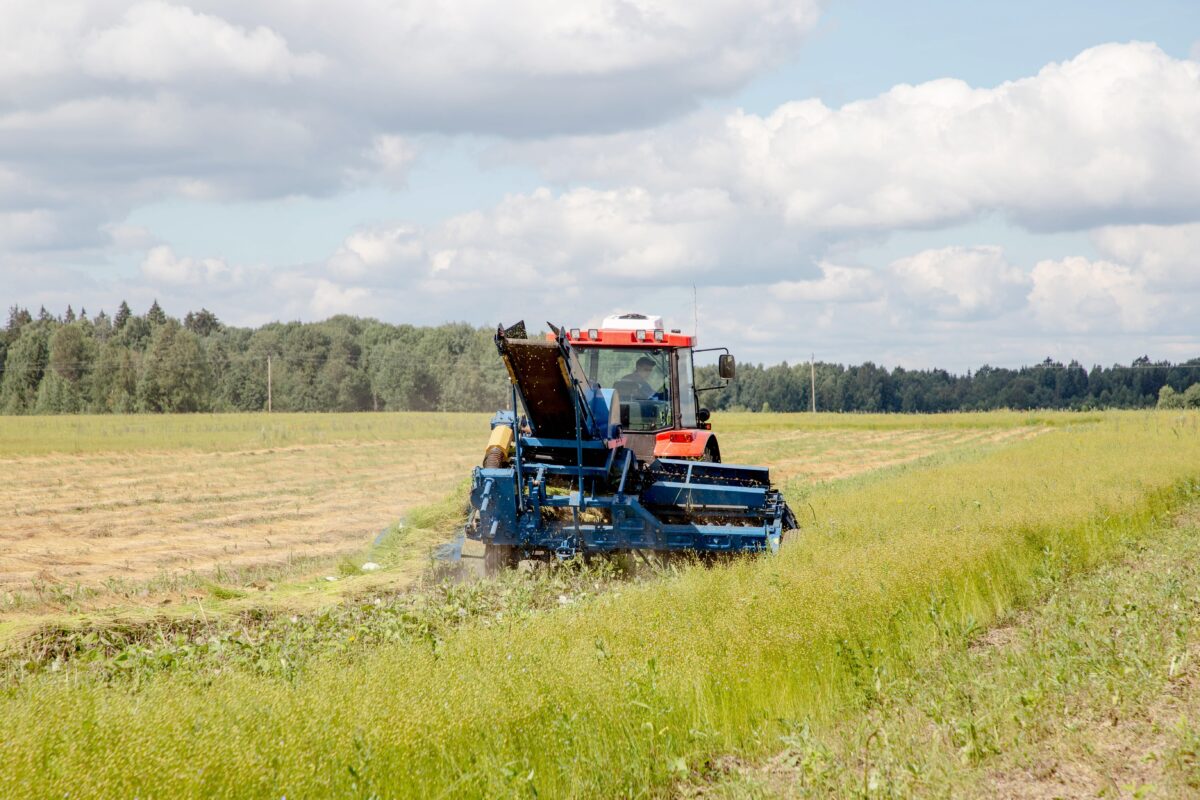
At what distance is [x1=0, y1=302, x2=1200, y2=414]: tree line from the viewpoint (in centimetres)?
A: 7550

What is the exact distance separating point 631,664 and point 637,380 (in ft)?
22.6

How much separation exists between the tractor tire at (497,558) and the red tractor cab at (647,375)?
6.76 feet

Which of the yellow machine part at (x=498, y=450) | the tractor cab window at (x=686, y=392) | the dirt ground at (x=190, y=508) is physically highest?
the tractor cab window at (x=686, y=392)

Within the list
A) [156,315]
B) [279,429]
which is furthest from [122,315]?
[279,429]

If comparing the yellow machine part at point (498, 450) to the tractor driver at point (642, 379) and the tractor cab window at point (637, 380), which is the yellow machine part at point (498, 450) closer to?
the tractor cab window at point (637, 380)

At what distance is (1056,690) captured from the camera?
232 inches

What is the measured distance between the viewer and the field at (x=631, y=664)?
462cm

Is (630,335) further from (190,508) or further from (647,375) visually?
(190,508)

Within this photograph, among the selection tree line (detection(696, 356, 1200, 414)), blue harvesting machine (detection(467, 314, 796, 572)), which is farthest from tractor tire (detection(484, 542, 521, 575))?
tree line (detection(696, 356, 1200, 414))

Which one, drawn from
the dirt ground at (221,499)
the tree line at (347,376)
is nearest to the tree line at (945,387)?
the tree line at (347,376)

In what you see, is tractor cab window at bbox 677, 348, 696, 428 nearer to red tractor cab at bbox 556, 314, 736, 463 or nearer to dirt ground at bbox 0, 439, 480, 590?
red tractor cab at bbox 556, 314, 736, 463

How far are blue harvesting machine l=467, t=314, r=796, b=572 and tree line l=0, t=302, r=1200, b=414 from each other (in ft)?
148

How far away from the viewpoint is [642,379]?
12625mm

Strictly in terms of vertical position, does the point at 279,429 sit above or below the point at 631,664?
above
